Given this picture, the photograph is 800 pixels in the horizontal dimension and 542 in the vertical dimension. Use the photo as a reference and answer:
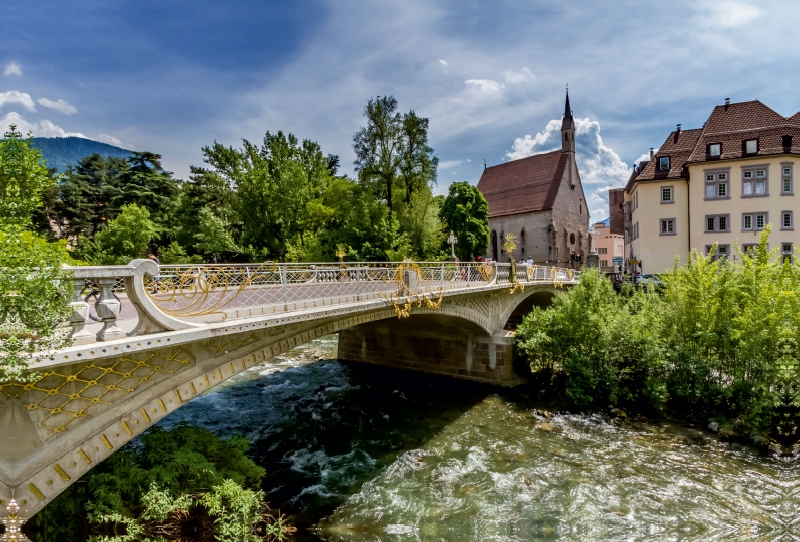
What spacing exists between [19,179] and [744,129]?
43154 mm

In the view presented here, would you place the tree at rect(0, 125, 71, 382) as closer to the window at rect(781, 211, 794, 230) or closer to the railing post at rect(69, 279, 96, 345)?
the railing post at rect(69, 279, 96, 345)

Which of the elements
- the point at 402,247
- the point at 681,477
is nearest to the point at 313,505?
the point at 681,477

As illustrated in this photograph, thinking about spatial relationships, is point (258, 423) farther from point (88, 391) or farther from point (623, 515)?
point (623, 515)

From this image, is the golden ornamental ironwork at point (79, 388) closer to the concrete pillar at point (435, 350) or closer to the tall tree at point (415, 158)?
the concrete pillar at point (435, 350)

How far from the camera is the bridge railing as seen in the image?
483 centimetres

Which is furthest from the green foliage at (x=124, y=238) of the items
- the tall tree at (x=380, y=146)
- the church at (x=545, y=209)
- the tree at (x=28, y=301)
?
the church at (x=545, y=209)

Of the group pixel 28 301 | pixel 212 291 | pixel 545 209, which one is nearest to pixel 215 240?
pixel 212 291

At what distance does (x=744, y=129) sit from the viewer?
32.8 m

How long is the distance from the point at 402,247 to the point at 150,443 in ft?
80.0

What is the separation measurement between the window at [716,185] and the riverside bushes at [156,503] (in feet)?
125

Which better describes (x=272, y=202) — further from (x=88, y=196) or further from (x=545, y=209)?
(x=545, y=209)

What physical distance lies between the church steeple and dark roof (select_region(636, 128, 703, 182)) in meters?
16.6

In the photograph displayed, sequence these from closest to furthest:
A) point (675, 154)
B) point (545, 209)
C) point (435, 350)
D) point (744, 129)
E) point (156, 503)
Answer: point (156, 503)
point (435, 350)
point (744, 129)
point (675, 154)
point (545, 209)

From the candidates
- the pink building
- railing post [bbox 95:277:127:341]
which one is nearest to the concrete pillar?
railing post [bbox 95:277:127:341]
